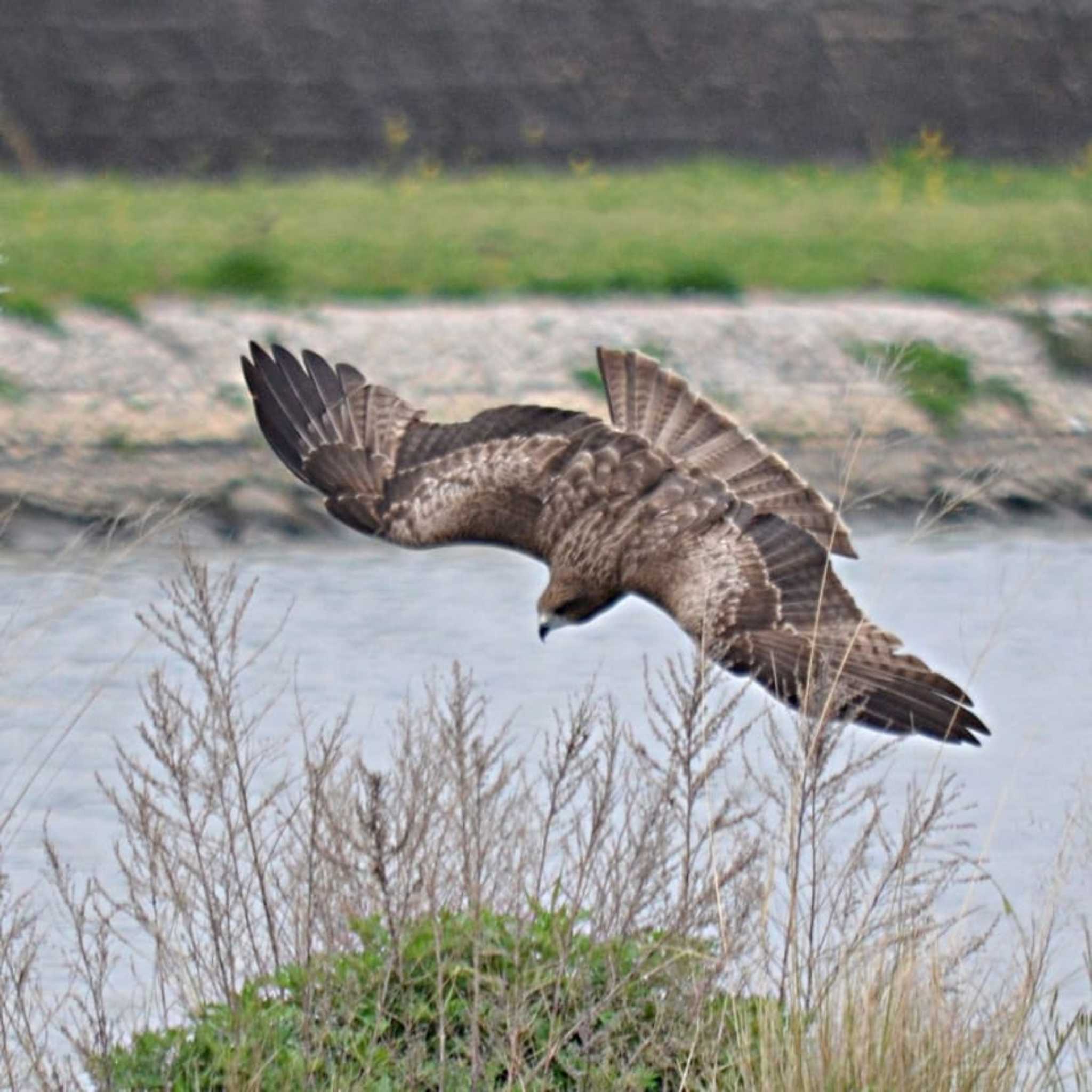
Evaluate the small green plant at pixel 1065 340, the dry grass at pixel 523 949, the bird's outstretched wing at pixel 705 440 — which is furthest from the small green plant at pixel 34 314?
the dry grass at pixel 523 949

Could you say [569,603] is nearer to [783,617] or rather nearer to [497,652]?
[783,617]

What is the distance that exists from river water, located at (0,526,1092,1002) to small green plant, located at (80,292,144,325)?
201cm

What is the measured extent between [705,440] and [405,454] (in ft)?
2.90

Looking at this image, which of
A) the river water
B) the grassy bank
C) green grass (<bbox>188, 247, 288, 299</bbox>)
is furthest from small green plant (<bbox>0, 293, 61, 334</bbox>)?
the river water

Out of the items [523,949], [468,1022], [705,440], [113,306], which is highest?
[113,306]

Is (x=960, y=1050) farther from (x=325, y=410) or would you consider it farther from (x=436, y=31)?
(x=436, y=31)

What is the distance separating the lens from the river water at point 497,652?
7.35 m

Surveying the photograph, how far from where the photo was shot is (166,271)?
13562 mm

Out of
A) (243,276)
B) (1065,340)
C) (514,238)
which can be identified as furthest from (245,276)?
(1065,340)

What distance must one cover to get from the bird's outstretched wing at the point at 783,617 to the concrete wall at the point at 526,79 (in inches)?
447

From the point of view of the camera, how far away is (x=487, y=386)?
43.2ft

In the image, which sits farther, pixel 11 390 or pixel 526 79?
pixel 526 79

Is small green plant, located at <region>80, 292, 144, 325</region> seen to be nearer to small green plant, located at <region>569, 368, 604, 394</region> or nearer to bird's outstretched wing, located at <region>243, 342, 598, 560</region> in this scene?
small green plant, located at <region>569, 368, 604, 394</region>

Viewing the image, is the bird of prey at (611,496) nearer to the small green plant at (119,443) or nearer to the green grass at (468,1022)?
the green grass at (468,1022)
